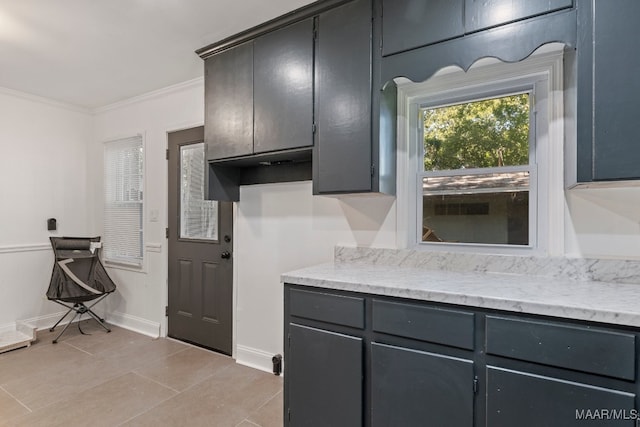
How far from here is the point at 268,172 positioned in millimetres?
2783

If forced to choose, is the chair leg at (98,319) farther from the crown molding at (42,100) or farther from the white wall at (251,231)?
the crown molding at (42,100)

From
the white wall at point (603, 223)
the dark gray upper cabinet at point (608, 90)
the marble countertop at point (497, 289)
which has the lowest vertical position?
the marble countertop at point (497, 289)

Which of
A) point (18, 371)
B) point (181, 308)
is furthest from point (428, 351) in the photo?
point (18, 371)

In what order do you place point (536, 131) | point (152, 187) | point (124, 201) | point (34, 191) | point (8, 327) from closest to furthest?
point (536, 131) → point (8, 327) → point (152, 187) → point (34, 191) → point (124, 201)

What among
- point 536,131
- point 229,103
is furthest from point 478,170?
point 229,103

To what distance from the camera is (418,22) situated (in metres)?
1.72

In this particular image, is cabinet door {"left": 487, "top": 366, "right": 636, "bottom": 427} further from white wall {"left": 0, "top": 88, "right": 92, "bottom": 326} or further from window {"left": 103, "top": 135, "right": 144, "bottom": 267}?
white wall {"left": 0, "top": 88, "right": 92, "bottom": 326}

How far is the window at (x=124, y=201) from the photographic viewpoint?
3775 mm

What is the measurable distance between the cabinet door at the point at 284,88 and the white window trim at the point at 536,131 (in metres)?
0.58

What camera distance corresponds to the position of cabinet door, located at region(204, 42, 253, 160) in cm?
234

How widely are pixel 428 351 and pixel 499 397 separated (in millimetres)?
290

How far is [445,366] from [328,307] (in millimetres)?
573

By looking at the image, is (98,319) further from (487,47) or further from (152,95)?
(487,47)

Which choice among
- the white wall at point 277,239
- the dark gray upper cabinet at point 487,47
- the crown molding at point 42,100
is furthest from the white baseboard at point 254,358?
the crown molding at point 42,100
